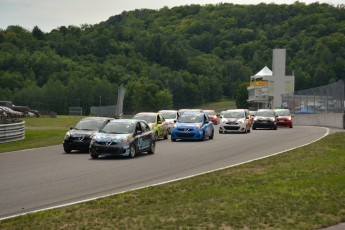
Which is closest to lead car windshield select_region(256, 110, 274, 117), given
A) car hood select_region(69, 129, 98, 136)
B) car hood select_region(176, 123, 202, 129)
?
car hood select_region(176, 123, 202, 129)

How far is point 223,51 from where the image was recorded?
19862 cm

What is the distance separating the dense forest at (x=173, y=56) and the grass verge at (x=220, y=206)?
93768 mm

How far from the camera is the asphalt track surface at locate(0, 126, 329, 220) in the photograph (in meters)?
11.9

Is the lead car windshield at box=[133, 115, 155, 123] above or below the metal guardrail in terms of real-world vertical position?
above

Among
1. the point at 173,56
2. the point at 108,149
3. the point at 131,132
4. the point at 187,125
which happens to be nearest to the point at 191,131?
the point at 187,125

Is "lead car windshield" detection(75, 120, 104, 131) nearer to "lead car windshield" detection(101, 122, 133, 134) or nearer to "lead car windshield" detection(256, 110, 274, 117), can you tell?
"lead car windshield" detection(101, 122, 133, 134)

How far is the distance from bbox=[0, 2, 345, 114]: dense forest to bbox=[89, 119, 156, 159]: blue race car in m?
84.1

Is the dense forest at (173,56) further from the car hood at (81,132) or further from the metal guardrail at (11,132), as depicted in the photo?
the car hood at (81,132)

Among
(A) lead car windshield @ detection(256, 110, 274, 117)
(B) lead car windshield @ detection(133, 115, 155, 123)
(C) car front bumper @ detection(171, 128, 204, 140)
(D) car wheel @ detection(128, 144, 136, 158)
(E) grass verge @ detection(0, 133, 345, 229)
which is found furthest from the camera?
(A) lead car windshield @ detection(256, 110, 274, 117)

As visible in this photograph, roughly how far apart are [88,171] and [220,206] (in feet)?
23.7

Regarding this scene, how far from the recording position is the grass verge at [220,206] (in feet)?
28.8

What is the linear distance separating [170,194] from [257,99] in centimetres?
12885

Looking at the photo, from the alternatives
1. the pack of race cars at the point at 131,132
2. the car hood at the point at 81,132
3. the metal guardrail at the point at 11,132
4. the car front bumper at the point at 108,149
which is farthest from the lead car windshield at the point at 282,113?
the car front bumper at the point at 108,149

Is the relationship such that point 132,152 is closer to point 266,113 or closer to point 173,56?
point 266,113
